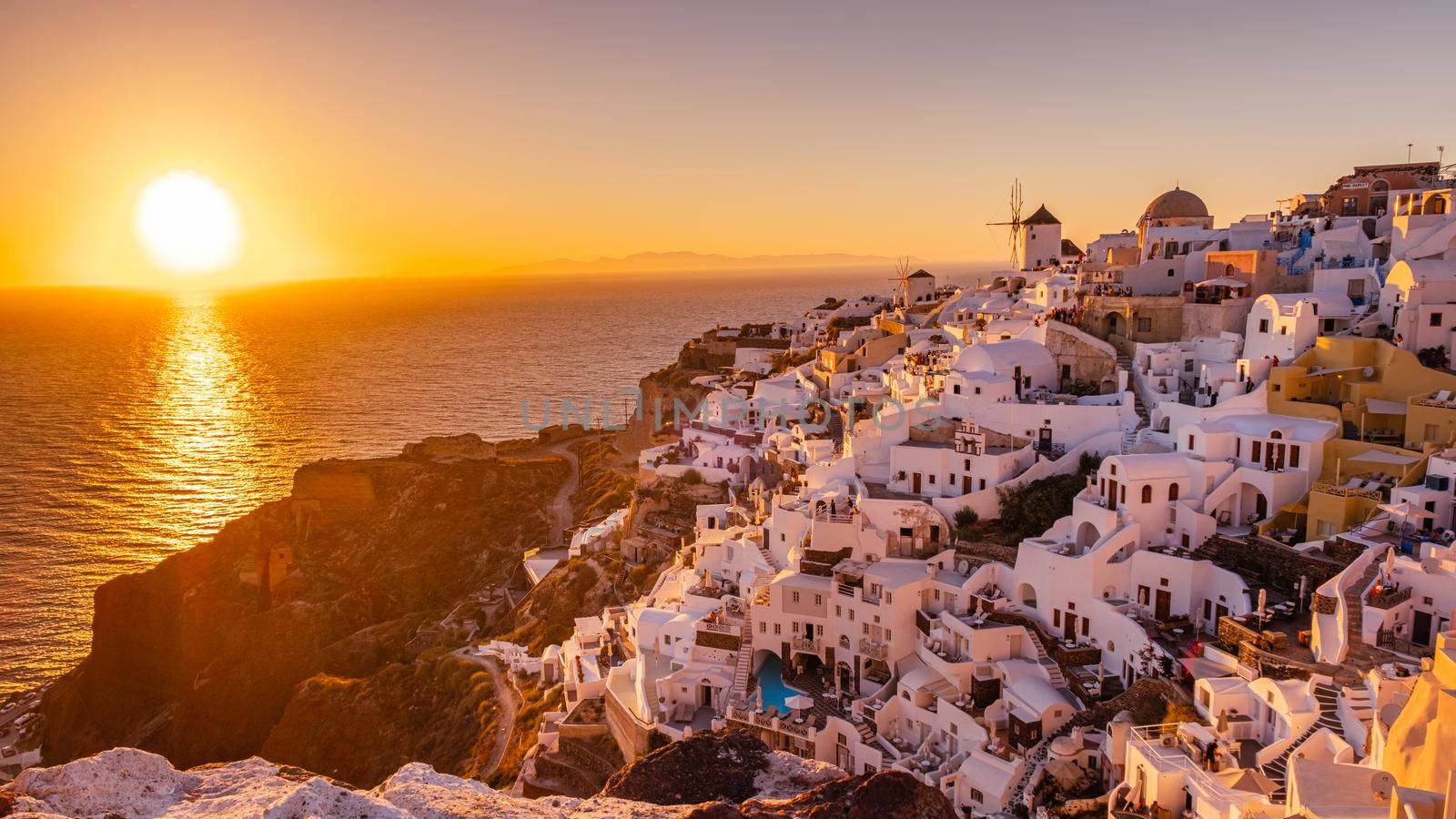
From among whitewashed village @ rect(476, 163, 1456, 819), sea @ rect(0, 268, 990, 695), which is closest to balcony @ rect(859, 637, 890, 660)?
whitewashed village @ rect(476, 163, 1456, 819)

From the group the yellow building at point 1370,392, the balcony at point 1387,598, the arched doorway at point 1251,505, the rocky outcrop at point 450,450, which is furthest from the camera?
the rocky outcrop at point 450,450

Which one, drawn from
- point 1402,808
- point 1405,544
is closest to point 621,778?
point 1402,808

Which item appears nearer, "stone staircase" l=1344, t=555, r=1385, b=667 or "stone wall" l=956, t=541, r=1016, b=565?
"stone staircase" l=1344, t=555, r=1385, b=667

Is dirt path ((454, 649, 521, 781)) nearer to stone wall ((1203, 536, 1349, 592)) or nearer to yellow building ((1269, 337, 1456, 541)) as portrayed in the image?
stone wall ((1203, 536, 1349, 592))

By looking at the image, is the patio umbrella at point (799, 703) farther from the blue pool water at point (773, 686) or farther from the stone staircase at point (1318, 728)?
the stone staircase at point (1318, 728)

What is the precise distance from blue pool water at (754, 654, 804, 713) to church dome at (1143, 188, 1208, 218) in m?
25.8

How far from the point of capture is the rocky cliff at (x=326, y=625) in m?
32.5

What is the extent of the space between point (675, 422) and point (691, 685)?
91.5 ft

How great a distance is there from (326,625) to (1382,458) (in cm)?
3973

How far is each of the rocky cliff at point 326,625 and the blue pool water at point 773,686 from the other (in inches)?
385

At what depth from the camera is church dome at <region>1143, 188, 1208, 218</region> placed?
38.0 m

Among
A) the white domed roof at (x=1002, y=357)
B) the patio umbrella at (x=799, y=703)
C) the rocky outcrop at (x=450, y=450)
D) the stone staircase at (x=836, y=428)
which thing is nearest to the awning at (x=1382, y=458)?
the white domed roof at (x=1002, y=357)

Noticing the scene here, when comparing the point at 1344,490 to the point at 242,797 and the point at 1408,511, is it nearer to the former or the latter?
the point at 1408,511

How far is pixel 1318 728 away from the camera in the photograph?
14.5m
